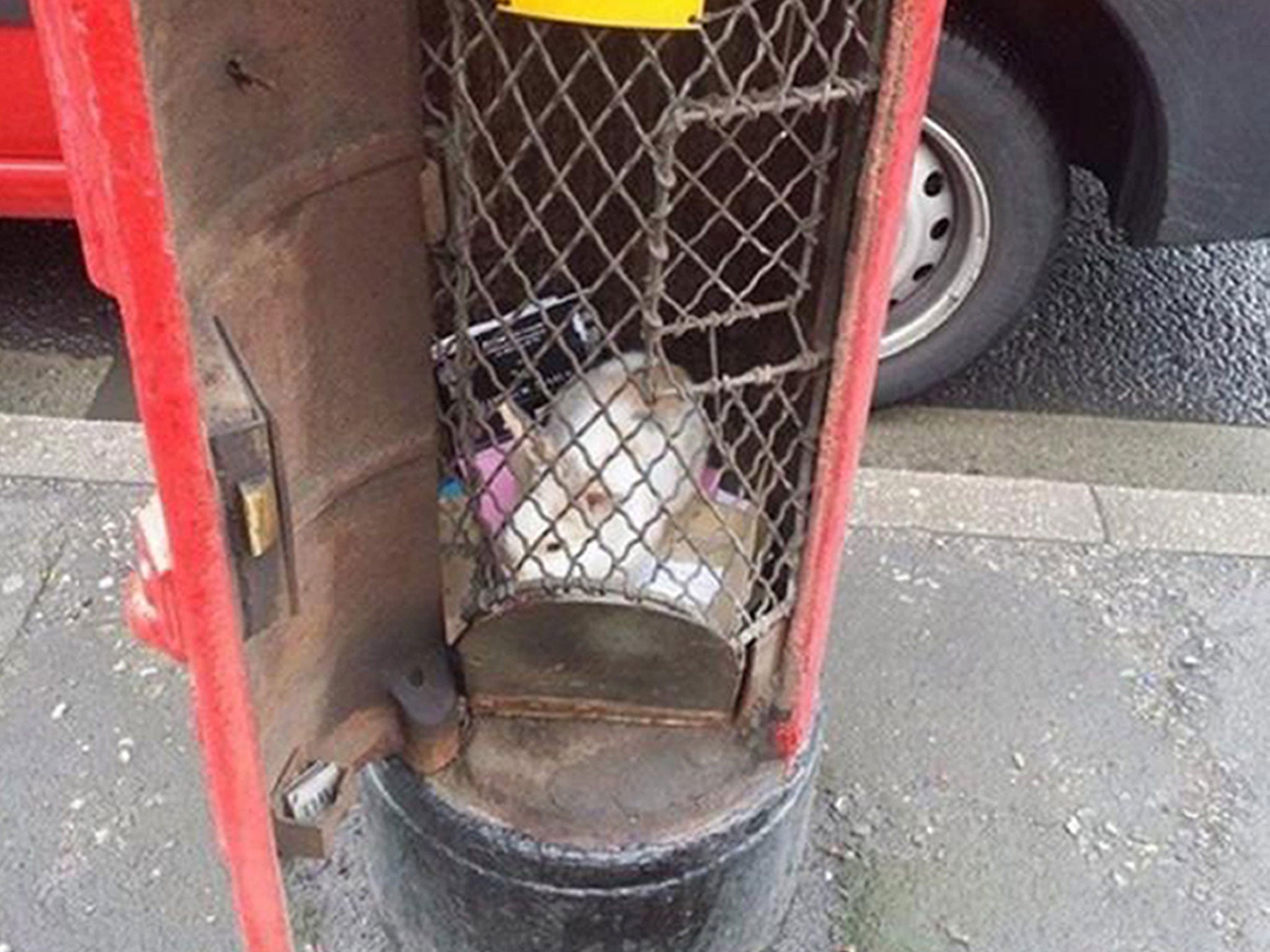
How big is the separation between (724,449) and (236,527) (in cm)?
54

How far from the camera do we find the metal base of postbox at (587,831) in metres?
1.77

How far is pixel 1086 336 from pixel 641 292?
96.4 inches

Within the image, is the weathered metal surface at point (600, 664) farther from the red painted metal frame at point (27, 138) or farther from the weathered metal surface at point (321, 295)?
the red painted metal frame at point (27, 138)

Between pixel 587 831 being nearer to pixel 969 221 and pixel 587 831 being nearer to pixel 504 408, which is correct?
pixel 504 408

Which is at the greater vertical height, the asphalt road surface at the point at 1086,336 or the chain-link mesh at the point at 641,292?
the chain-link mesh at the point at 641,292

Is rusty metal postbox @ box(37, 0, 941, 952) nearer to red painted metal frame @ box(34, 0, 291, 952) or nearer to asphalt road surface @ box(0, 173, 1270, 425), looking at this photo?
red painted metal frame @ box(34, 0, 291, 952)

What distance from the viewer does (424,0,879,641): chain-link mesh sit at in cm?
136

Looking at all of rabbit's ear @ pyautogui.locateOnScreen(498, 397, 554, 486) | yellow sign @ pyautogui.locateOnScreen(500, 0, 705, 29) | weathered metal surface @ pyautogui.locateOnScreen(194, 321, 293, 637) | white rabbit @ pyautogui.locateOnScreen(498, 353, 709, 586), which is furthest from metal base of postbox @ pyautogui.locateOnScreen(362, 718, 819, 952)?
yellow sign @ pyautogui.locateOnScreen(500, 0, 705, 29)

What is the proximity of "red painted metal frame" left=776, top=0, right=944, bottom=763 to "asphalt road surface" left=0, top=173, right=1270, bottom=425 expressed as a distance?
1.78 m

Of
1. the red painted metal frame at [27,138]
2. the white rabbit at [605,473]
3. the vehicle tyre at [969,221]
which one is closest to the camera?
the white rabbit at [605,473]

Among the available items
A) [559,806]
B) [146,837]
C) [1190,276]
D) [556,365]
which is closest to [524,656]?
[559,806]

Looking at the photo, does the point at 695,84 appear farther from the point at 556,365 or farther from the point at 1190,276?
the point at 1190,276

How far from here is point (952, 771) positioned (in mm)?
2396

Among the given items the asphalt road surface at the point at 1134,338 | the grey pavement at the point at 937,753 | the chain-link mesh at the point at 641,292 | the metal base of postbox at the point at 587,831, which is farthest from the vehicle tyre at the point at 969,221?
the metal base of postbox at the point at 587,831
